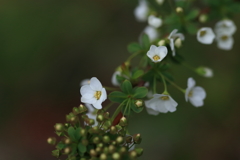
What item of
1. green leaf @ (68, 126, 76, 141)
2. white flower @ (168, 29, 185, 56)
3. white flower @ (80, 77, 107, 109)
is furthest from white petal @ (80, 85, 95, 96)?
white flower @ (168, 29, 185, 56)

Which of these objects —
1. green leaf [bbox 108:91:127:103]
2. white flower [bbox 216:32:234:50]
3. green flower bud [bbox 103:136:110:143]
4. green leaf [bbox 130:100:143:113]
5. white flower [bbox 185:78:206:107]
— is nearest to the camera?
green flower bud [bbox 103:136:110:143]

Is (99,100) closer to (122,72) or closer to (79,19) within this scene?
(122,72)

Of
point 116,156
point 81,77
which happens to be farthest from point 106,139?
point 81,77

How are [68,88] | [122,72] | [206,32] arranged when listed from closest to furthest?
→ [122,72] → [206,32] → [68,88]

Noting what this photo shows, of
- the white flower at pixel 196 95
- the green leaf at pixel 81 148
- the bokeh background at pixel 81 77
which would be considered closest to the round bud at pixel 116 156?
the green leaf at pixel 81 148

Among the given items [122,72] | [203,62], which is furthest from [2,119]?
[203,62]

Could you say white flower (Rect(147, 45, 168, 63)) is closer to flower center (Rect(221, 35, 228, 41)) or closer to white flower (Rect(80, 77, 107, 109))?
white flower (Rect(80, 77, 107, 109))

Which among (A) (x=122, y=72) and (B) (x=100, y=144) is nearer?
(B) (x=100, y=144)

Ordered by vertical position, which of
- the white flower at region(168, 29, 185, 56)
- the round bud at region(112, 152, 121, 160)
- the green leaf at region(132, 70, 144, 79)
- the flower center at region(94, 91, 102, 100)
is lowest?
the round bud at region(112, 152, 121, 160)
